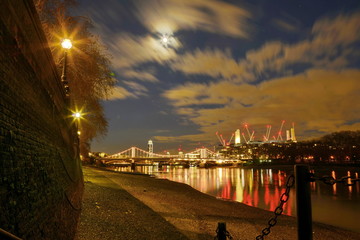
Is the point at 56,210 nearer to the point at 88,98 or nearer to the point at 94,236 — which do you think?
the point at 94,236

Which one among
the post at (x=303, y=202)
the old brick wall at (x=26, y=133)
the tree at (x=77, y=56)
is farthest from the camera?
the tree at (x=77, y=56)

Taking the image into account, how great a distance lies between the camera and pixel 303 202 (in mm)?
4367

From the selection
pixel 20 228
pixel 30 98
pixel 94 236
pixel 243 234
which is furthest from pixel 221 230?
pixel 243 234

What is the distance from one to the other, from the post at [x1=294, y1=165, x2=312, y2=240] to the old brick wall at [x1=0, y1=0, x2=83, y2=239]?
4.00 m

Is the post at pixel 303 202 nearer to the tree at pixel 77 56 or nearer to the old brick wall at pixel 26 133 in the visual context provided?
the old brick wall at pixel 26 133

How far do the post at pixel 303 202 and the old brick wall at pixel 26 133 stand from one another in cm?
400

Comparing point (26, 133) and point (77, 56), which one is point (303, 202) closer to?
point (26, 133)

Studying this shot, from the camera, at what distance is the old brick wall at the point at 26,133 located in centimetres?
387

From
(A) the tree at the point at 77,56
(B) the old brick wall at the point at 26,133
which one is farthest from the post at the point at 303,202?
(A) the tree at the point at 77,56

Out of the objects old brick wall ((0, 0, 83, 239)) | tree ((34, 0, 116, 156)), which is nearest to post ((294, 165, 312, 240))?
old brick wall ((0, 0, 83, 239))

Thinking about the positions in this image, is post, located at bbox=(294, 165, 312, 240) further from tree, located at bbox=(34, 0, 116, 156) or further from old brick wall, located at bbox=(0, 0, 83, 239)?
tree, located at bbox=(34, 0, 116, 156)

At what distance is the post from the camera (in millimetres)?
4324

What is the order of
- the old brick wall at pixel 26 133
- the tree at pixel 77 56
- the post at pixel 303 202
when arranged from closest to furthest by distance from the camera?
the old brick wall at pixel 26 133 → the post at pixel 303 202 → the tree at pixel 77 56

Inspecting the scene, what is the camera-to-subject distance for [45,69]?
22.2 feet
